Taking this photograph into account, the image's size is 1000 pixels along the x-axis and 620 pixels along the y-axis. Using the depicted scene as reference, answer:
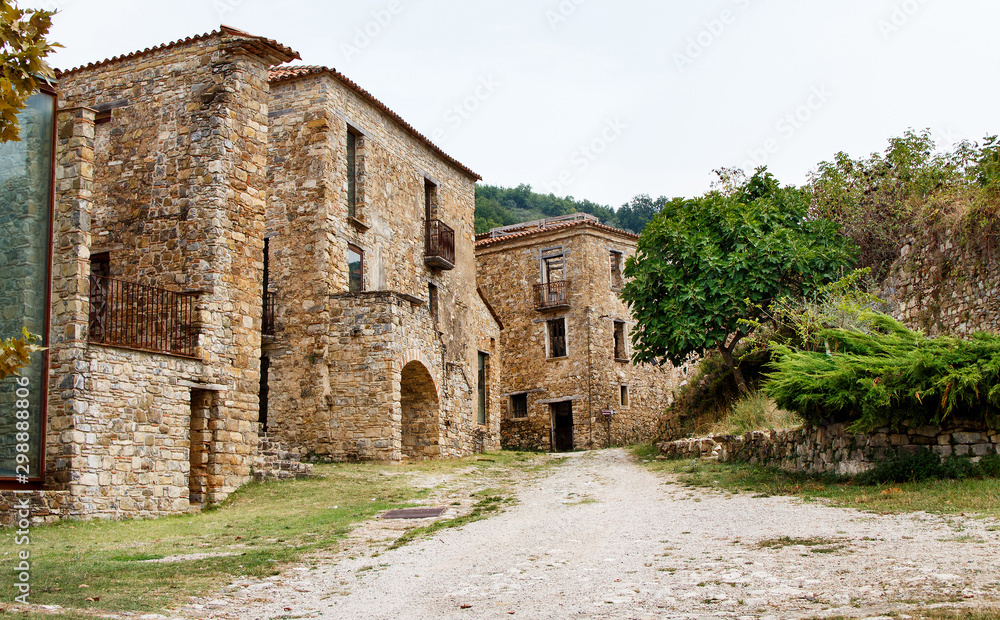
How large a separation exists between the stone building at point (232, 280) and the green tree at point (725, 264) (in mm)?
5305

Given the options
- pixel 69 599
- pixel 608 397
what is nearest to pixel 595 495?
pixel 69 599

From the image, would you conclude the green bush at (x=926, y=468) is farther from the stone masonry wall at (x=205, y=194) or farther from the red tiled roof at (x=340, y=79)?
the red tiled roof at (x=340, y=79)

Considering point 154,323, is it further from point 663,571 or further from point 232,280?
point 663,571

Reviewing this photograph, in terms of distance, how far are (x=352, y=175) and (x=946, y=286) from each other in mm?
12587

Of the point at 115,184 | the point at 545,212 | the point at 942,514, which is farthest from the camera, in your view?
the point at 545,212

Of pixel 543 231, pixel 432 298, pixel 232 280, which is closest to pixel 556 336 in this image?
pixel 543 231

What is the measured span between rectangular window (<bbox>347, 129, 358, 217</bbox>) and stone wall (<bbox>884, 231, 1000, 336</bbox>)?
37.8 ft

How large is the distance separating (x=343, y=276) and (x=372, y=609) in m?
13.4

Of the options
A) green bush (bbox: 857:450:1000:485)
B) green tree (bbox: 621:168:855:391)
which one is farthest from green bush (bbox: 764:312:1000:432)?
green tree (bbox: 621:168:855:391)

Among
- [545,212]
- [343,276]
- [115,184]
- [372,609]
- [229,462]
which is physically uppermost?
[545,212]

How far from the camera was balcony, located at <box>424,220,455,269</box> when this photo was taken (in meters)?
22.5

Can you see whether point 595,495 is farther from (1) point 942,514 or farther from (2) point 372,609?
(2) point 372,609

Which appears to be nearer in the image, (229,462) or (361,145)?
(229,462)

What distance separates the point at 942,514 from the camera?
8125 millimetres
